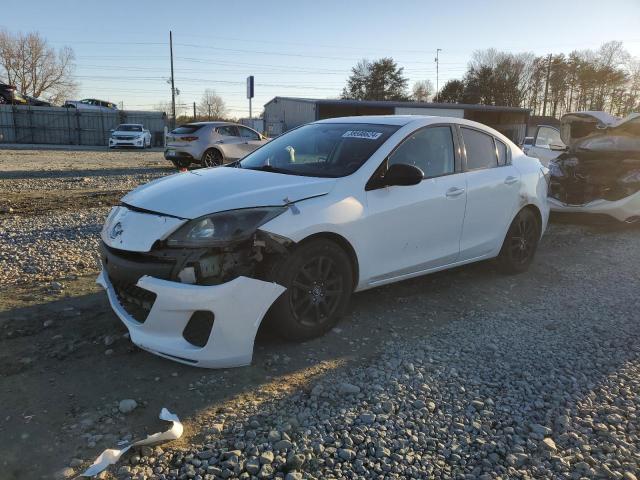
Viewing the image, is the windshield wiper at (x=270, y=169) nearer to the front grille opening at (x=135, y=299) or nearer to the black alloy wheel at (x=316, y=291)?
the black alloy wheel at (x=316, y=291)

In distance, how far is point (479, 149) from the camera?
521 centimetres

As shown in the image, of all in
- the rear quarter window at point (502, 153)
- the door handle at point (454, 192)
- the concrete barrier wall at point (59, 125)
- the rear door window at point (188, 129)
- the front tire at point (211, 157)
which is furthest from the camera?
the concrete barrier wall at point (59, 125)

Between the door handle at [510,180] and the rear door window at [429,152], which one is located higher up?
the rear door window at [429,152]

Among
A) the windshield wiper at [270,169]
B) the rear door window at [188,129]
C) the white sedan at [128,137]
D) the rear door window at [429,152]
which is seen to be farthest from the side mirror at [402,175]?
the white sedan at [128,137]

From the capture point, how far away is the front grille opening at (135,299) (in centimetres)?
334

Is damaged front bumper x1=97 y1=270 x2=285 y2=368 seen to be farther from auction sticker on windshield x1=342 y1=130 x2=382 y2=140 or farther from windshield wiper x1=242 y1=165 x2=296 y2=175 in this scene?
auction sticker on windshield x1=342 y1=130 x2=382 y2=140

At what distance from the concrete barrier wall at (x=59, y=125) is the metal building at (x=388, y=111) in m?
12.5

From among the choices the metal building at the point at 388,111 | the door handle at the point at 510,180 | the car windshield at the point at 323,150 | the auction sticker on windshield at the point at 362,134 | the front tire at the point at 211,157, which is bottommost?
the front tire at the point at 211,157

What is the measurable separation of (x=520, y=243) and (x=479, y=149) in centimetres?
119

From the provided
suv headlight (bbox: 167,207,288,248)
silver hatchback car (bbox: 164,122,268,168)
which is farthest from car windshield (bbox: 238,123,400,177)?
silver hatchback car (bbox: 164,122,268,168)

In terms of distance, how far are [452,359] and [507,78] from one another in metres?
74.3

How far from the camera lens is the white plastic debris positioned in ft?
7.88

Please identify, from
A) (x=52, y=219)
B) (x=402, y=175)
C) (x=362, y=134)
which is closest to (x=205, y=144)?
(x=52, y=219)

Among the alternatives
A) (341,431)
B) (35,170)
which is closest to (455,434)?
(341,431)
